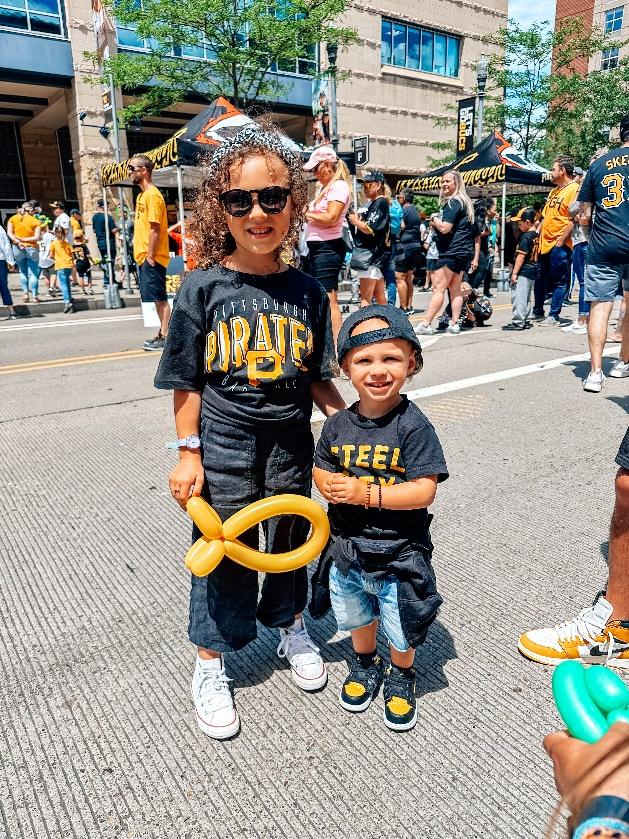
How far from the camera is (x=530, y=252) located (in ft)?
28.6

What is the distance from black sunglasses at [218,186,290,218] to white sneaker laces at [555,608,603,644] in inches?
68.3

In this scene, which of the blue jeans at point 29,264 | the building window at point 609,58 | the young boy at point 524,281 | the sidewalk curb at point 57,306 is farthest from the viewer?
the building window at point 609,58

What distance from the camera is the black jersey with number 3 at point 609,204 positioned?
512cm

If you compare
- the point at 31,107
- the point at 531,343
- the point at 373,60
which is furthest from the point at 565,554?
the point at 373,60

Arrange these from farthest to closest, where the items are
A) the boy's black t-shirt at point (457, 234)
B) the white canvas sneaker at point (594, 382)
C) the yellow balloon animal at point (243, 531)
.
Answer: the boy's black t-shirt at point (457, 234)
the white canvas sneaker at point (594, 382)
the yellow balloon animal at point (243, 531)

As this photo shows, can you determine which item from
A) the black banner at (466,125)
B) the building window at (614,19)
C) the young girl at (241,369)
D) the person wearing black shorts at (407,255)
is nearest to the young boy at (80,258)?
A: the person wearing black shorts at (407,255)

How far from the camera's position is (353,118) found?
2880cm

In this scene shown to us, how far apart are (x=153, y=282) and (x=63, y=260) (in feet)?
18.9

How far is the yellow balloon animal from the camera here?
176cm

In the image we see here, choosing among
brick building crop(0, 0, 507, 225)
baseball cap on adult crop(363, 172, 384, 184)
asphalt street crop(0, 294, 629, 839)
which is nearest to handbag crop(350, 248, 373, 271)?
baseball cap on adult crop(363, 172, 384, 184)

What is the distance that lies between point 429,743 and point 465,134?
20071 millimetres

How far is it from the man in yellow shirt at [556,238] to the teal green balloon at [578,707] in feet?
24.3

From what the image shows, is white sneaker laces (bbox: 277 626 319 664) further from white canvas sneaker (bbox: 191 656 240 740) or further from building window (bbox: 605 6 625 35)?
building window (bbox: 605 6 625 35)

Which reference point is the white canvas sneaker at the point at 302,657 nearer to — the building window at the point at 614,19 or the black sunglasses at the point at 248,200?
the black sunglasses at the point at 248,200
